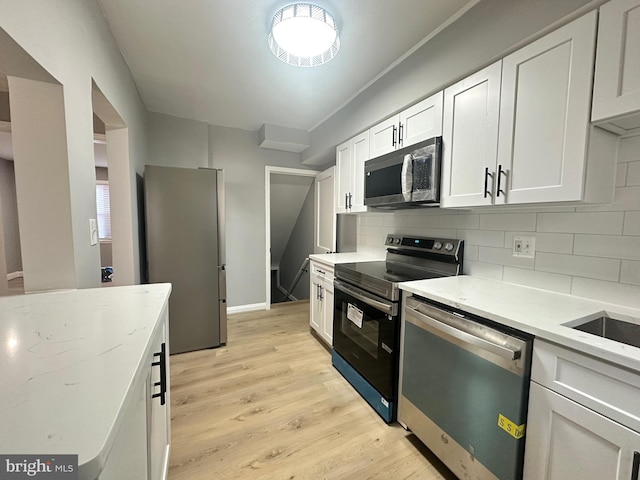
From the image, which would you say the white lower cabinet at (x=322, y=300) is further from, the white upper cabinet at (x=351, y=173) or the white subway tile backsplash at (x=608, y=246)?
the white subway tile backsplash at (x=608, y=246)

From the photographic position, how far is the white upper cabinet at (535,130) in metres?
1.08

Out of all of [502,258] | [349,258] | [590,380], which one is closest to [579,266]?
[502,258]

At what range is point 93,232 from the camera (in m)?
1.39

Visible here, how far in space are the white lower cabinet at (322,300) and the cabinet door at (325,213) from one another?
611 millimetres

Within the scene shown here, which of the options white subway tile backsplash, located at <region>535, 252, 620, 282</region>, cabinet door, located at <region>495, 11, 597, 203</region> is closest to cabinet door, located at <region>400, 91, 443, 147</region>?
cabinet door, located at <region>495, 11, 597, 203</region>

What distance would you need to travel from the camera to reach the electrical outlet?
4.84 ft

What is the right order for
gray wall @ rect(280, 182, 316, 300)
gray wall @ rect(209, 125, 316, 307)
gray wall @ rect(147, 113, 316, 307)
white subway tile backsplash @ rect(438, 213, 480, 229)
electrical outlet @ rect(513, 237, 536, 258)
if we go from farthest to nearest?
gray wall @ rect(280, 182, 316, 300), gray wall @ rect(209, 125, 316, 307), gray wall @ rect(147, 113, 316, 307), white subway tile backsplash @ rect(438, 213, 480, 229), electrical outlet @ rect(513, 237, 536, 258)

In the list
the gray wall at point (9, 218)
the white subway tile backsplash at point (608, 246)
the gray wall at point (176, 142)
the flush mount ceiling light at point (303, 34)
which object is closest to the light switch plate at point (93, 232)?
the flush mount ceiling light at point (303, 34)

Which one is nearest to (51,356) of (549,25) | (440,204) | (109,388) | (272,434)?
(109,388)

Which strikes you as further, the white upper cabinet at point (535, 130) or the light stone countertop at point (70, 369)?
the white upper cabinet at point (535, 130)

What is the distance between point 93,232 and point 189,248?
1.14 metres

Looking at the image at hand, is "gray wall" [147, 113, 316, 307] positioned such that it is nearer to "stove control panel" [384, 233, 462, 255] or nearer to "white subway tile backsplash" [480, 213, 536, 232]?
"stove control panel" [384, 233, 462, 255]

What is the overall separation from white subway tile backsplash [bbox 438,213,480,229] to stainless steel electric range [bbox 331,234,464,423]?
0.39 feet

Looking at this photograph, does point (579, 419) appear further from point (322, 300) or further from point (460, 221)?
point (322, 300)
